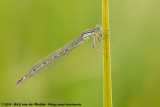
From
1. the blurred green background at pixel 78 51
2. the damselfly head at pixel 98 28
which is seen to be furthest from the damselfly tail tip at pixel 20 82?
the damselfly head at pixel 98 28

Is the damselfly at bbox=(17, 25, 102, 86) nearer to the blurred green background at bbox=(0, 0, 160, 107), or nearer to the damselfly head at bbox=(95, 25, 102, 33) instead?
the damselfly head at bbox=(95, 25, 102, 33)

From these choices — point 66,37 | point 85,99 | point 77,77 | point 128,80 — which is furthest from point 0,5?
point 128,80

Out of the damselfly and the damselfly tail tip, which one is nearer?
the damselfly tail tip

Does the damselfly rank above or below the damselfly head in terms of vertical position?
below

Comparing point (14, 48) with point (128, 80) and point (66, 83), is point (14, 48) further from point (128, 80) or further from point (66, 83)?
point (128, 80)

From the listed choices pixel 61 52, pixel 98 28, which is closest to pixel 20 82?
pixel 61 52

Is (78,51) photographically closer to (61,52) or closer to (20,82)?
(61,52)

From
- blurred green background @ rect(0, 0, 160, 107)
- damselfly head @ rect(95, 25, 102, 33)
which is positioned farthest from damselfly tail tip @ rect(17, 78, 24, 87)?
damselfly head @ rect(95, 25, 102, 33)
